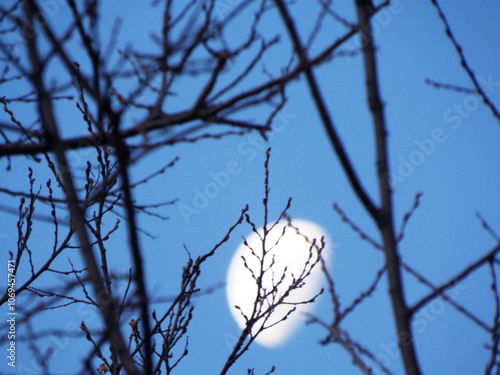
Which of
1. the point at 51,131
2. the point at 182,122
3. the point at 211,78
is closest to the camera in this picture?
the point at 51,131

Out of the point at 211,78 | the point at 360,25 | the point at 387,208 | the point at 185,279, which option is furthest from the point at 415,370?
the point at 185,279

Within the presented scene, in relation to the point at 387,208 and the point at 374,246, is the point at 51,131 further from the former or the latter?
the point at 374,246

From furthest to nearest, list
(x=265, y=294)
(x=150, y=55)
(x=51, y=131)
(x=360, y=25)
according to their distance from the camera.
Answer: (x=265, y=294) < (x=150, y=55) < (x=360, y=25) < (x=51, y=131)

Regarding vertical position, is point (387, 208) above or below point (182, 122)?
below

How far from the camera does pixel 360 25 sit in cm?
140

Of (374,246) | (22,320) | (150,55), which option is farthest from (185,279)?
(374,246)

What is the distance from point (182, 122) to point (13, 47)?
1162 mm

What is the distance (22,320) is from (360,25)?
197cm

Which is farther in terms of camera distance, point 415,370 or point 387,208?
point 387,208

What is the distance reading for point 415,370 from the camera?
114 centimetres

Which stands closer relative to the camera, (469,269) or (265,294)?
(469,269)

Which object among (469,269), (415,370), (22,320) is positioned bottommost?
(415,370)

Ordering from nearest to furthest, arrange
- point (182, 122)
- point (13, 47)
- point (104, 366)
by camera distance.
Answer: point (182, 122)
point (13, 47)
point (104, 366)

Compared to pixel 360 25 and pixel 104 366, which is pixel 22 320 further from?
pixel 360 25
